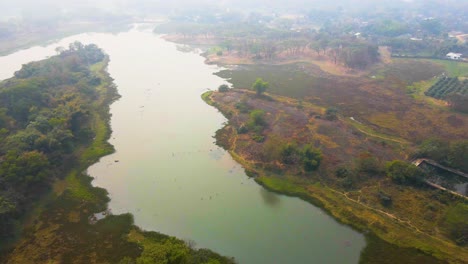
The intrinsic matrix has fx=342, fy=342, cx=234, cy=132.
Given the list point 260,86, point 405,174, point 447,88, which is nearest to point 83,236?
point 405,174

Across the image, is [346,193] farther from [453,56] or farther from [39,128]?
[453,56]

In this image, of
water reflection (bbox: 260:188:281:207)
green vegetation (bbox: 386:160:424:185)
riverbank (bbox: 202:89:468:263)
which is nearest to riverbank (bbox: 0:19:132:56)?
riverbank (bbox: 202:89:468:263)

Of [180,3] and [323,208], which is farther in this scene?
[180,3]

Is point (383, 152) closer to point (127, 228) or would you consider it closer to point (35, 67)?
point (127, 228)

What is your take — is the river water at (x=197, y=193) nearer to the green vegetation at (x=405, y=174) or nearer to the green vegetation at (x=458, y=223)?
the green vegetation at (x=458, y=223)

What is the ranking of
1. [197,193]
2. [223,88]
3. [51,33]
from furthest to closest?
[51,33] < [223,88] < [197,193]

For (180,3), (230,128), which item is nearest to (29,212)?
(230,128)

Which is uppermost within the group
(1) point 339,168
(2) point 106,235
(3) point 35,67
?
(3) point 35,67
